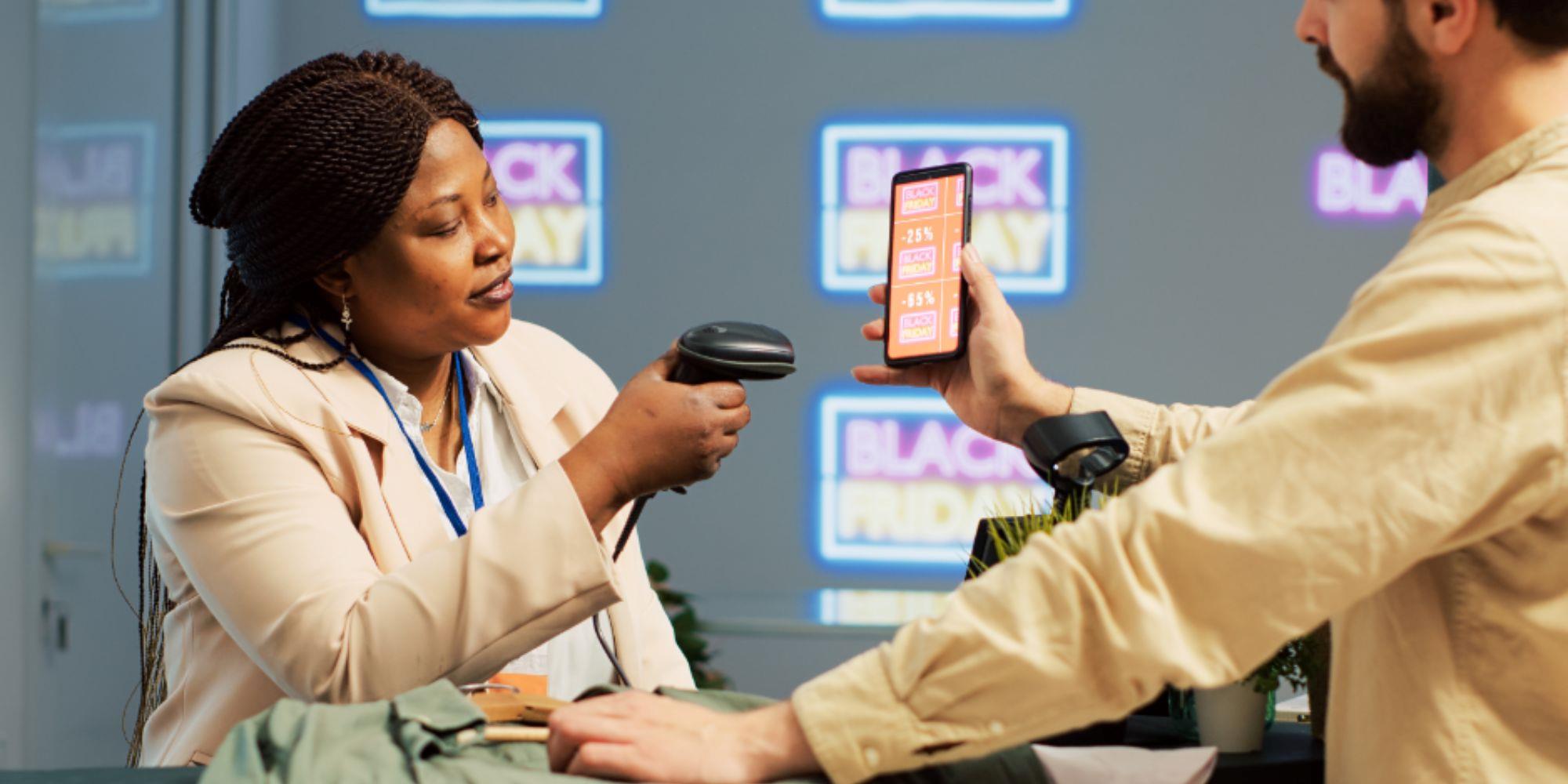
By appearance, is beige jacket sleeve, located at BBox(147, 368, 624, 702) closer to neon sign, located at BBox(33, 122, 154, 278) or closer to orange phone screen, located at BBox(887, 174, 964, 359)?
orange phone screen, located at BBox(887, 174, 964, 359)

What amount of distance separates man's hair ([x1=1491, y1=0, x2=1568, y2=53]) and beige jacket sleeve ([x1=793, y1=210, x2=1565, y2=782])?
0.16 metres

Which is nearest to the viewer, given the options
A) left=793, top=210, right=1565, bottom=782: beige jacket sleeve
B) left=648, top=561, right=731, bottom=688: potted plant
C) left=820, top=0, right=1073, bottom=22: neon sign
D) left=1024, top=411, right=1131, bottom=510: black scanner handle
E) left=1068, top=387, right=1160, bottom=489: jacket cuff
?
left=793, top=210, right=1565, bottom=782: beige jacket sleeve

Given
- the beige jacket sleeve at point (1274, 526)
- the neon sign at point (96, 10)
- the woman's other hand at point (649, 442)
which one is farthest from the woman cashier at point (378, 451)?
the neon sign at point (96, 10)

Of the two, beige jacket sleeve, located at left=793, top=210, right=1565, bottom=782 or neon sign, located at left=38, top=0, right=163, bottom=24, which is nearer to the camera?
beige jacket sleeve, located at left=793, top=210, right=1565, bottom=782

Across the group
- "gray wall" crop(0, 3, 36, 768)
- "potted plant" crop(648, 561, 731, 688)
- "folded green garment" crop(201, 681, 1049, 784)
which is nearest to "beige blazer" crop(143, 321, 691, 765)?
"folded green garment" crop(201, 681, 1049, 784)

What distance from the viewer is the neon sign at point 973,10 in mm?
4320

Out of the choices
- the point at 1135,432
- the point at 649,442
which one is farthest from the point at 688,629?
the point at 649,442

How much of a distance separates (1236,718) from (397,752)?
0.88 metres

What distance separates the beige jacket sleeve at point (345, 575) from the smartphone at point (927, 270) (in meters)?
0.52

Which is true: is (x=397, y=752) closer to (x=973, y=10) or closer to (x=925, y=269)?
(x=925, y=269)

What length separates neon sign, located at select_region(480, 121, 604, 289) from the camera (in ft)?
14.5

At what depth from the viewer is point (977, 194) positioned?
4.25 meters

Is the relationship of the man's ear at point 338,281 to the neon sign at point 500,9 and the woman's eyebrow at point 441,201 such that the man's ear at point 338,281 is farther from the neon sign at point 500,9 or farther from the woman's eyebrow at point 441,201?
the neon sign at point 500,9

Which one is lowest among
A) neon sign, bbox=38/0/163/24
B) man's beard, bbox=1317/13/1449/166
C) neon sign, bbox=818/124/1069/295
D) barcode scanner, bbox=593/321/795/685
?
barcode scanner, bbox=593/321/795/685
